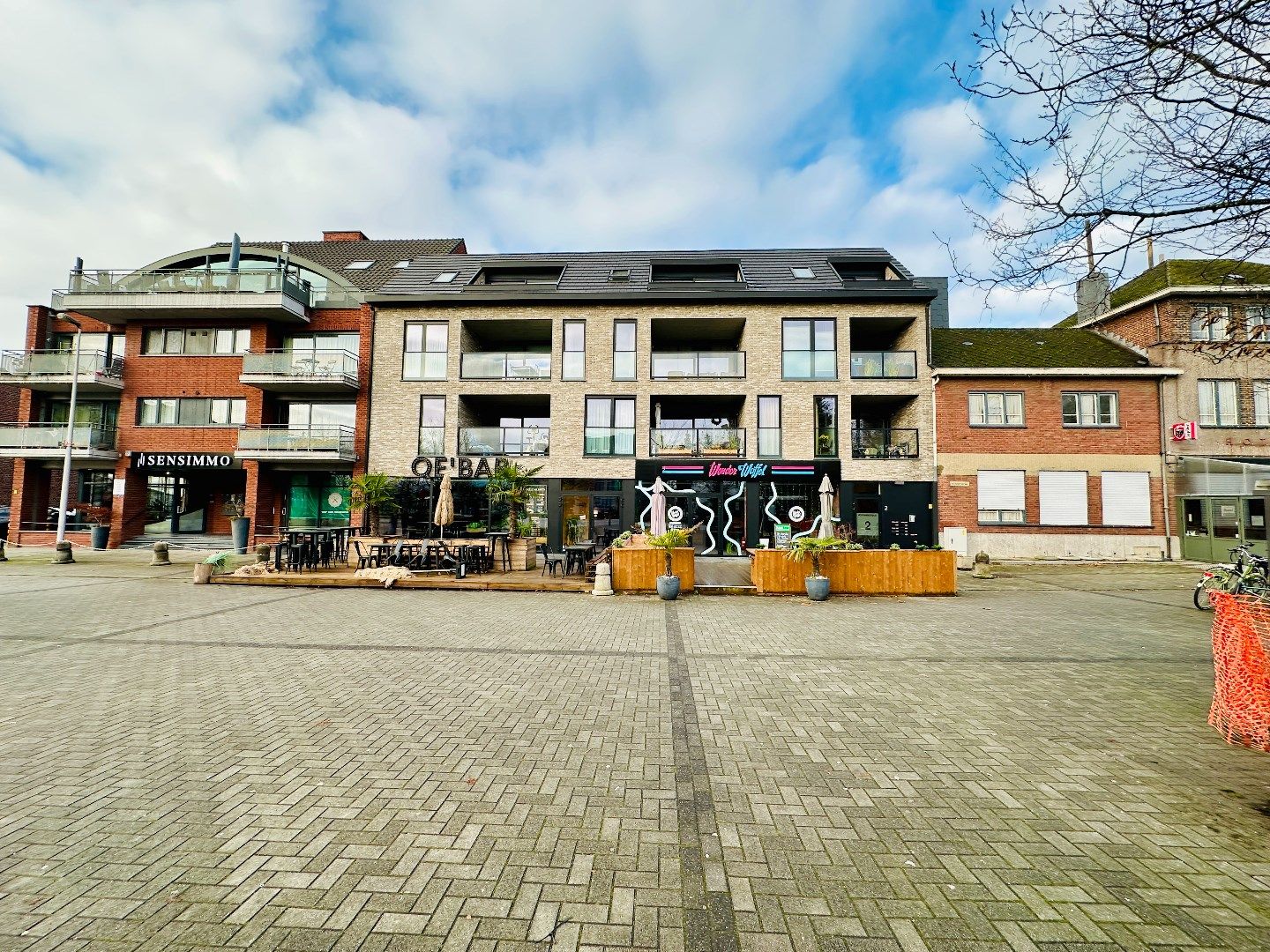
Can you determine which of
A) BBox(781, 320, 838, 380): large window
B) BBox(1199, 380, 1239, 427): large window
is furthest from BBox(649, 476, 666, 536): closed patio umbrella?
BBox(1199, 380, 1239, 427): large window

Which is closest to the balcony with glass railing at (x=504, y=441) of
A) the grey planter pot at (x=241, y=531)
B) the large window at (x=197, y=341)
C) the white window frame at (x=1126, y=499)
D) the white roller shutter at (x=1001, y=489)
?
the grey planter pot at (x=241, y=531)

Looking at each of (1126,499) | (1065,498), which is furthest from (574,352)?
(1126,499)

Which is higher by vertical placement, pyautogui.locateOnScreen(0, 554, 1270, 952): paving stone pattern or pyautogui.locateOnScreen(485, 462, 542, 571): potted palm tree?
pyautogui.locateOnScreen(485, 462, 542, 571): potted palm tree

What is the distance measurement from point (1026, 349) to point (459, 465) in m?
22.8

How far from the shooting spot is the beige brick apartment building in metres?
19.4

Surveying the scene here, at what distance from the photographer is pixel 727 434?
64.6 ft

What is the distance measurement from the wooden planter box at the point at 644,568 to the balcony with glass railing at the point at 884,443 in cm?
1100

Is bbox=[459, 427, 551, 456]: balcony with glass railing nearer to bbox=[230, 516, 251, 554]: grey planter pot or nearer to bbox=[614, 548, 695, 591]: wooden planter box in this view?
bbox=[230, 516, 251, 554]: grey planter pot

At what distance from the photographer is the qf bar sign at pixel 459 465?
19.7 m

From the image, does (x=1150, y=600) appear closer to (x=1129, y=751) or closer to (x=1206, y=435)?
(x=1129, y=751)

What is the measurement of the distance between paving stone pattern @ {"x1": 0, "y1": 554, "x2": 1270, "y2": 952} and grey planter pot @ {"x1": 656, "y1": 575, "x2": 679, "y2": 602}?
3647 millimetres

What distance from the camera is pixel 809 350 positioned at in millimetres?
19812

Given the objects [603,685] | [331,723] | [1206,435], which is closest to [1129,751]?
[603,685]

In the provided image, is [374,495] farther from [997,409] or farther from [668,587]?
[997,409]
